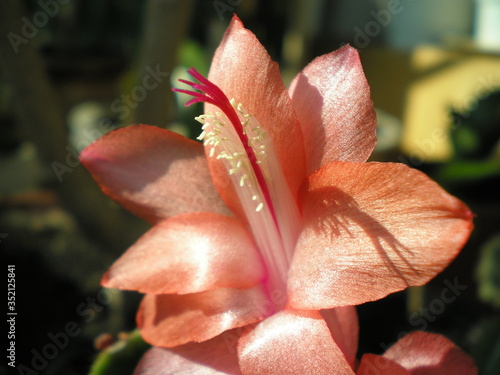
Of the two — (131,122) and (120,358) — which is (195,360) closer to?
(120,358)

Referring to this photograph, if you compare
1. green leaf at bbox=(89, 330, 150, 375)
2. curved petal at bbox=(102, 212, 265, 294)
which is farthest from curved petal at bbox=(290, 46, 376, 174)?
green leaf at bbox=(89, 330, 150, 375)

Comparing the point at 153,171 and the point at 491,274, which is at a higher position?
the point at 153,171

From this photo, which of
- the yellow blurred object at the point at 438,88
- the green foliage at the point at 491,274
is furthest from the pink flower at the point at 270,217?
the yellow blurred object at the point at 438,88

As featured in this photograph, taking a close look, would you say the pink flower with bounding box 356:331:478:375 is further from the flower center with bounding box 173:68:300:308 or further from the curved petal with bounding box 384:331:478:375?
the flower center with bounding box 173:68:300:308

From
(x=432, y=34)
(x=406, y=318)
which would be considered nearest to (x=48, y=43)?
(x=432, y=34)

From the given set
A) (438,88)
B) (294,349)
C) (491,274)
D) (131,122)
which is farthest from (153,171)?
(438,88)
